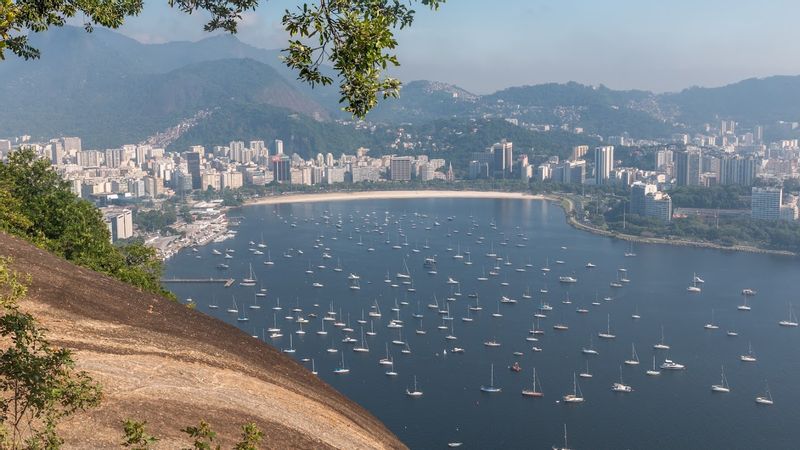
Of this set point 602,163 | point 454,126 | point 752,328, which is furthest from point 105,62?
point 752,328

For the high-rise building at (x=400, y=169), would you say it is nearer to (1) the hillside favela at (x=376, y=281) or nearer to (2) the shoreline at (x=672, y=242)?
(1) the hillside favela at (x=376, y=281)

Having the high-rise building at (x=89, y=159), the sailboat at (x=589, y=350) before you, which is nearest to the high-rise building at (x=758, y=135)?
the high-rise building at (x=89, y=159)

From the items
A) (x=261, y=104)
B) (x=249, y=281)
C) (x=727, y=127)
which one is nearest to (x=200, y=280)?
(x=249, y=281)

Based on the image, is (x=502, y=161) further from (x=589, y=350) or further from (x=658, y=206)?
(x=589, y=350)

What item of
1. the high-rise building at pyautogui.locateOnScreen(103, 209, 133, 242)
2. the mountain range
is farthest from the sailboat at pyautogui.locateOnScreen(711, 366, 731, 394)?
the mountain range

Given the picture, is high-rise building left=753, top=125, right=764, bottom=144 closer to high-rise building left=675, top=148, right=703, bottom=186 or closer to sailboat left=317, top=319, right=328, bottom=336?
high-rise building left=675, top=148, right=703, bottom=186

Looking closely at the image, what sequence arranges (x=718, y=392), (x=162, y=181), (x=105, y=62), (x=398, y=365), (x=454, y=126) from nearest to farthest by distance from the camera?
1. (x=718, y=392)
2. (x=398, y=365)
3. (x=162, y=181)
4. (x=454, y=126)
5. (x=105, y=62)

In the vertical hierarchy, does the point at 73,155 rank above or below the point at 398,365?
above

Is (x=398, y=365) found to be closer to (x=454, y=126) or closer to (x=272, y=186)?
(x=272, y=186)
